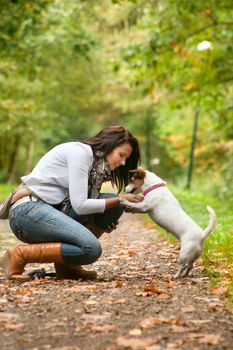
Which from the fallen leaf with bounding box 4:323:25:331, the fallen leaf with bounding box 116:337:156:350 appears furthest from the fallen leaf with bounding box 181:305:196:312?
the fallen leaf with bounding box 4:323:25:331

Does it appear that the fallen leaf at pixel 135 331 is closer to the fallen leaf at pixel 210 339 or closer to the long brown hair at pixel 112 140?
the fallen leaf at pixel 210 339

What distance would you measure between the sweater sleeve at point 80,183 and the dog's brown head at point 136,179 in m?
0.48

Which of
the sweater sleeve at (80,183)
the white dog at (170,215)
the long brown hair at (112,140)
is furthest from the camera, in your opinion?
the long brown hair at (112,140)

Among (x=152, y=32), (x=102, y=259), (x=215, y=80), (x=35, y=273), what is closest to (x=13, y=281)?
(x=35, y=273)

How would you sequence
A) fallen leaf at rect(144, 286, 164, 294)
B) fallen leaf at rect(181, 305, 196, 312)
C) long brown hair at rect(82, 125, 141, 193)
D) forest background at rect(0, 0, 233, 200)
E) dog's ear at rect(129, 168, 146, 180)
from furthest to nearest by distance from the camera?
forest background at rect(0, 0, 233, 200) → dog's ear at rect(129, 168, 146, 180) → long brown hair at rect(82, 125, 141, 193) → fallen leaf at rect(144, 286, 164, 294) → fallen leaf at rect(181, 305, 196, 312)

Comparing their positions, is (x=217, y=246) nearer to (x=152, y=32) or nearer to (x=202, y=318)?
(x=202, y=318)

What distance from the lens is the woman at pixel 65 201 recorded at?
18.6ft

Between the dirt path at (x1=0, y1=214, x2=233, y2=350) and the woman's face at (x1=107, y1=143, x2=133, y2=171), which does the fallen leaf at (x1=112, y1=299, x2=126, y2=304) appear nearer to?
the dirt path at (x1=0, y1=214, x2=233, y2=350)

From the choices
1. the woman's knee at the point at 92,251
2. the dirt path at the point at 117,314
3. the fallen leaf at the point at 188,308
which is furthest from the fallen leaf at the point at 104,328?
the woman's knee at the point at 92,251

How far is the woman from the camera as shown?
566cm

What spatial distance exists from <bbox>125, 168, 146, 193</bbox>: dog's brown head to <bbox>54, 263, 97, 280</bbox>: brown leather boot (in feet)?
2.92

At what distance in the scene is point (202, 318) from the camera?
4.21 meters

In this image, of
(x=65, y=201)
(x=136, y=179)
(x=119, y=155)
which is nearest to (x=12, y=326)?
(x=65, y=201)

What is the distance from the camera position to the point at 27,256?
5770 mm
